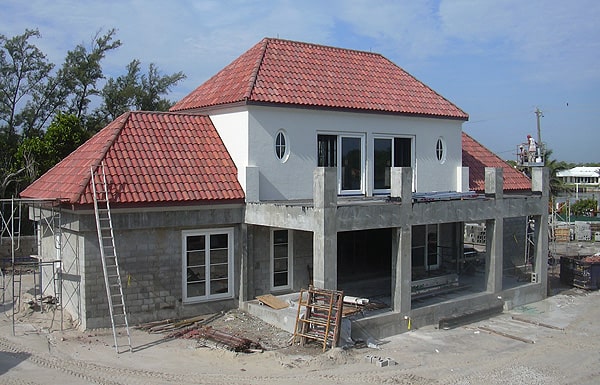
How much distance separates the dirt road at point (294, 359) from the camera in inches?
440

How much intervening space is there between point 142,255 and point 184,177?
2.25m

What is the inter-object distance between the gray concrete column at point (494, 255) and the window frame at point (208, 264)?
25.2ft

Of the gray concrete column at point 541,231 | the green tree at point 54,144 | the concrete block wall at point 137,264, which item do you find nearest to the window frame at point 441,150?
the gray concrete column at point 541,231

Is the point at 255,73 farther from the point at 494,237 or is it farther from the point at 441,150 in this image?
the point at 494,237

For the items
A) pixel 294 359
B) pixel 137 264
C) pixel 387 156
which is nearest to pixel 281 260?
pixel 137 264

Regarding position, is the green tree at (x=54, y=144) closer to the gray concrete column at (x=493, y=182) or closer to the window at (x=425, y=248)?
the window at (x=425, y=248)

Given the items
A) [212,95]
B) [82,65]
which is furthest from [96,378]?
[82,65]

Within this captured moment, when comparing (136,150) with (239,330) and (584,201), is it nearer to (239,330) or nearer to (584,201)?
(239,330)

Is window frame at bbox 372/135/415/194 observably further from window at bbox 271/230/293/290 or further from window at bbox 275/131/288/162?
window at bbox 271/230/293/290

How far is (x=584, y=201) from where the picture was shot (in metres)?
54.0

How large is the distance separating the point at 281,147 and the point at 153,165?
140 inches

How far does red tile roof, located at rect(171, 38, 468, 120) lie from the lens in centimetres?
1652

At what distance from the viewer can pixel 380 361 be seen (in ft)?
39.7

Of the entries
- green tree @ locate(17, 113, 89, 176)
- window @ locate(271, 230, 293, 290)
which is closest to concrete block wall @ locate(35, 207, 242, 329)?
window @ locate(271, 230, 293, 290)
